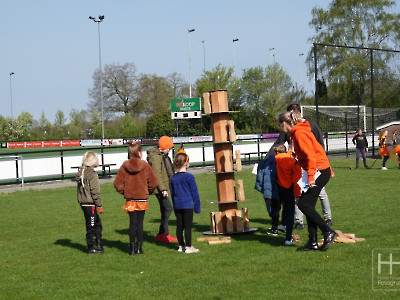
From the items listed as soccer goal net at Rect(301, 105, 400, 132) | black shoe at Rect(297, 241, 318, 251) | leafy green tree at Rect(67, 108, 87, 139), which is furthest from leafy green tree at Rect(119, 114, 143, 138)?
black shoe at Rect(297, 241, 318, 251)

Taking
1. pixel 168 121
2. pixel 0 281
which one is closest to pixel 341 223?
pixel 0 281

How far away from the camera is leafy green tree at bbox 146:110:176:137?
69688mm

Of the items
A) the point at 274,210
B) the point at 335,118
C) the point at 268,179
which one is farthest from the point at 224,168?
the point at 335,118

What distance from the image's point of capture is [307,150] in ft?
29.1

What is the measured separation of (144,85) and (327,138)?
5715 cm

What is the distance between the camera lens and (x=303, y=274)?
7645 millimetres

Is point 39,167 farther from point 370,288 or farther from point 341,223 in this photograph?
point 370,288

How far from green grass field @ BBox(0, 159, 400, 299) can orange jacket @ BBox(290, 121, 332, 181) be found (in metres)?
1.22

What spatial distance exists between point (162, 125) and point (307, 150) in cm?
6115

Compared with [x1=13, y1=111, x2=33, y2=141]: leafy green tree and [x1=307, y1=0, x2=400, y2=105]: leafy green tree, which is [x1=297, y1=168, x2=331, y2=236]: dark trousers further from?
[x1=13, y1=111, x2=33, y2=141]: leafy green tree

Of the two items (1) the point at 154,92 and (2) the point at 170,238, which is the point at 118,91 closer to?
(1) the point at 154,92

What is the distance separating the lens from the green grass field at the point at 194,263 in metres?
7.12

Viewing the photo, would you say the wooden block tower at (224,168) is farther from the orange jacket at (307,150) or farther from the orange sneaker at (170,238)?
the orange jacket at (307,150)

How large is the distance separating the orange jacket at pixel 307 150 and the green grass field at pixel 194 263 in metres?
1.22
